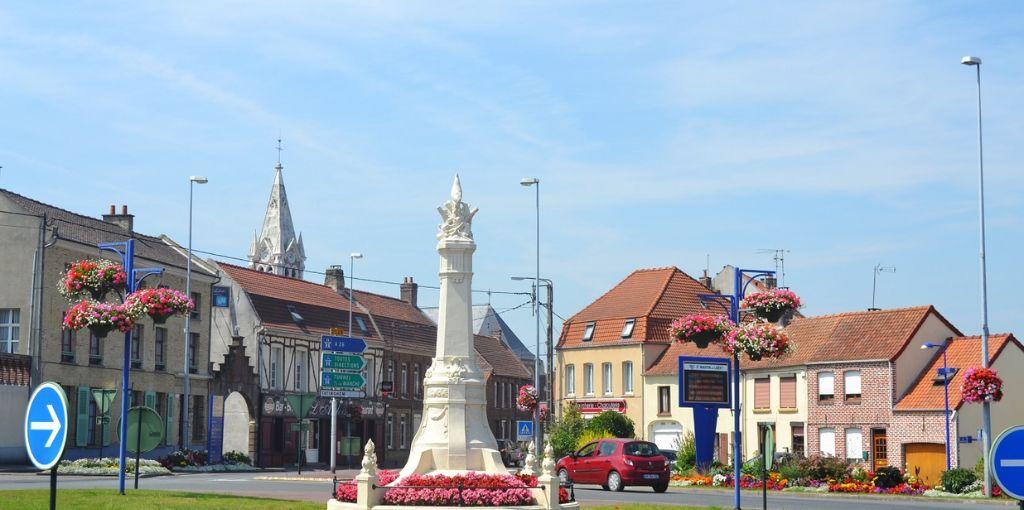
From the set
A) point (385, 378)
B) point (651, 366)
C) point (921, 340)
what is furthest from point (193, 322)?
point (921, 340)

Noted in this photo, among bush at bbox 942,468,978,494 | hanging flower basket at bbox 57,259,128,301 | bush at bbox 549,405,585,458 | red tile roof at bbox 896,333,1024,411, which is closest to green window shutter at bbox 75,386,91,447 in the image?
bush at bbox 549,405,585,458

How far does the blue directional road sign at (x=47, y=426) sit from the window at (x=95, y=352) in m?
43.0

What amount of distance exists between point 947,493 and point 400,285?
52.8m

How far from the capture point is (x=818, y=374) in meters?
50.8

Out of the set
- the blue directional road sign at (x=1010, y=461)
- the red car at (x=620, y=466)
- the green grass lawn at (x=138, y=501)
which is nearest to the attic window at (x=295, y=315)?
the red car at (x=620, y=466)

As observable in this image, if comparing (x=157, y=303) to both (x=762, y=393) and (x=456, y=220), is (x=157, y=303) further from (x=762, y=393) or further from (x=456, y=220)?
(x=762, y=393)

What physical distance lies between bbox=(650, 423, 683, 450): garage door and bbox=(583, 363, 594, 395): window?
4688 mm

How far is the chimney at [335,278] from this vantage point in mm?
75000

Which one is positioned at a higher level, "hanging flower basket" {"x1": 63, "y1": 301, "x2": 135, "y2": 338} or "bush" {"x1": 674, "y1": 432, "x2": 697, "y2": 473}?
"hanging flower basket" {"x1": 63, "y1": 301, "x2": 135, "y2": 338}

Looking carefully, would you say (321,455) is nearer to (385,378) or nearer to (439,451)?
(385,378)

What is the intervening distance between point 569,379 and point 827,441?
57.9ft

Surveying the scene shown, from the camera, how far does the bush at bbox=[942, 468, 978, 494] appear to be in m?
34.4

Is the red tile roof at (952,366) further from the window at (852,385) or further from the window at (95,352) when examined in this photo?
the window at (95,352)

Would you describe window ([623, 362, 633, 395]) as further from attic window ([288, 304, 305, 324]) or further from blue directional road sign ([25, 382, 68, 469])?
blue directional road sign ([25, 382, 68, 469])
